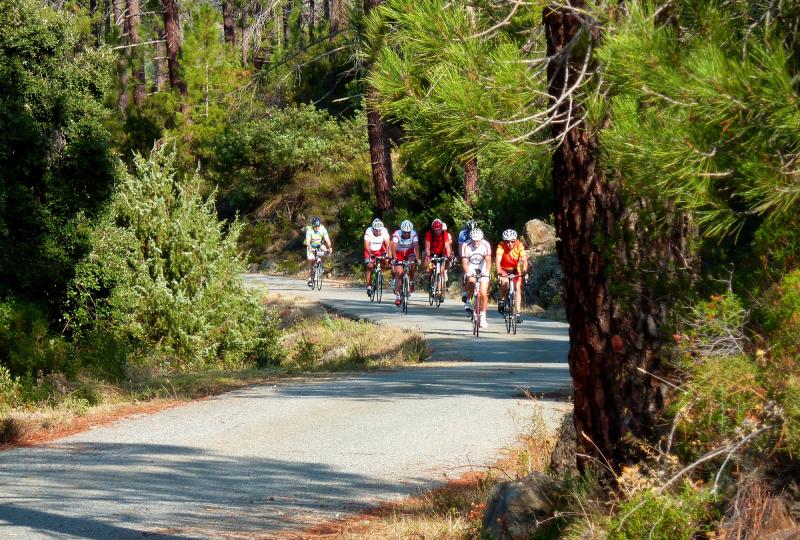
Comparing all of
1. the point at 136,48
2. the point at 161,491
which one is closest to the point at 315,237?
the point at 136,48

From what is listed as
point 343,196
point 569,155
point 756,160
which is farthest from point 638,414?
point 343,196

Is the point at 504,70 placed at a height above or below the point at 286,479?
above

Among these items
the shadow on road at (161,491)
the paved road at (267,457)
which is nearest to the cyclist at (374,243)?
the paved road at (267,457)

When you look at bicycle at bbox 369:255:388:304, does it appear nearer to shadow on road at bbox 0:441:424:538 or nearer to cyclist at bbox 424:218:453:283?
cyclist at bbox 424:218:453:283

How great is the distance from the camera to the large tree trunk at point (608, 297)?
652cm

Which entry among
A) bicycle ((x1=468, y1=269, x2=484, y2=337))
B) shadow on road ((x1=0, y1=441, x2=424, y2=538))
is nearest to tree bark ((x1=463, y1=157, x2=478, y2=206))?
bicycle ((x1=468, y1=269, x2=484, y2=337))

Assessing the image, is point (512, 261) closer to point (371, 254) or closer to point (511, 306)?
point (511, 306)

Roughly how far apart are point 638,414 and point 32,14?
35.5ft

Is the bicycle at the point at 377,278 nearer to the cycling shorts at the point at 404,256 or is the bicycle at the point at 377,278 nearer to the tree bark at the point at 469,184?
the cycling shorts at the point at 404,256

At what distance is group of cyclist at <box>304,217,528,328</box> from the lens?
21656mm

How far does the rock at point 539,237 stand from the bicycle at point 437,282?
492 centimetres

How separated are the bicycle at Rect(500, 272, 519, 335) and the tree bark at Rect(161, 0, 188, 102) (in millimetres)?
23925

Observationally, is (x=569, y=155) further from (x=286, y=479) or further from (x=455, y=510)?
(x=286, y=479)

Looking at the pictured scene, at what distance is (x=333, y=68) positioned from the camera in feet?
166
